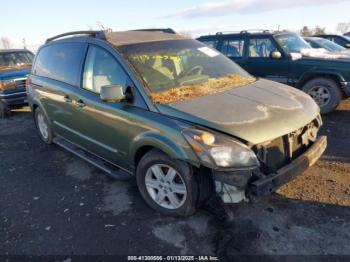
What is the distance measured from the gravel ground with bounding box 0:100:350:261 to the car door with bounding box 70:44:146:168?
0.57 m

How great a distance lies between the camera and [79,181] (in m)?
4.45

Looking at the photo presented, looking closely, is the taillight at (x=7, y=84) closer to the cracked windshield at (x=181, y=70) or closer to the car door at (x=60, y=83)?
the car door at (x=60, y=83)

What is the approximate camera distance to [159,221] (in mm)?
3381

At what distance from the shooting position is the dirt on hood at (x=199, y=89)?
11.0ft

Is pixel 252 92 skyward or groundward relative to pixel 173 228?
skyward

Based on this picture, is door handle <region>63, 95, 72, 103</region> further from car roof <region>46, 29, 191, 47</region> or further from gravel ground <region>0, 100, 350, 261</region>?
gravel ground <region>0, 100, 350, 261</region>

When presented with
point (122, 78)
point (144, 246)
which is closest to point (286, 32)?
point (122, 78)

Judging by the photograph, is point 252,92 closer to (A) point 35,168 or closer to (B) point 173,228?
(B) point 173,228

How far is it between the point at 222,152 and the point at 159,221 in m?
1.12

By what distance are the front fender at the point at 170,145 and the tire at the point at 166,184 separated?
108 mm

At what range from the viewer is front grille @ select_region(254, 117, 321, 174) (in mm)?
2984

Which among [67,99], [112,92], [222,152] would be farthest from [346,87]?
[67,99]

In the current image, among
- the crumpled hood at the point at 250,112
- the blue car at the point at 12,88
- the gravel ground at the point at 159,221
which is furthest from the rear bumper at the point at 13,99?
the crumpled hood at the point at 250,112

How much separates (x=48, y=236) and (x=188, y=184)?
1.54 metres
